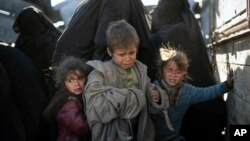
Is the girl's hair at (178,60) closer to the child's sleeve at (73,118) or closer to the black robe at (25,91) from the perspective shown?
the child's sleeve at (73,118)

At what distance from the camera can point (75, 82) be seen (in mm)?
2805

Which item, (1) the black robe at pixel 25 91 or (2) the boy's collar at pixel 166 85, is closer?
(2) the boy's collar at pixel 166 85

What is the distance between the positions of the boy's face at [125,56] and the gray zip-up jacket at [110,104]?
0.07 metres

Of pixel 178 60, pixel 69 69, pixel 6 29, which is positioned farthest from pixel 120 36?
pixel 6 29

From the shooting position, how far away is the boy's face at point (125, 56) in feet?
8.35

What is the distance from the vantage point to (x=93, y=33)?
3.34 metres

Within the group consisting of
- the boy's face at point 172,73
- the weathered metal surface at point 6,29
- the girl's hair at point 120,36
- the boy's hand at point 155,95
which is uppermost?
the weathered metal surface at point 6,29

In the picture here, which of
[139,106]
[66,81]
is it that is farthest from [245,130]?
[66,81]

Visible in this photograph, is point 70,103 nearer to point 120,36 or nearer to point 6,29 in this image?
point 120,36

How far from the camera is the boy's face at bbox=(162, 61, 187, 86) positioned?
2973mm

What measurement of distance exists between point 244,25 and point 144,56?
0.92 metres

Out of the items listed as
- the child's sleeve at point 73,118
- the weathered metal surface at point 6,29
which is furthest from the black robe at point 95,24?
the weathered metal surface at point 6,29

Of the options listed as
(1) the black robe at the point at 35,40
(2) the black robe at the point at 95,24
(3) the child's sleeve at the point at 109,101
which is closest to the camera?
(3) the child's sleeve at the point at 109,101

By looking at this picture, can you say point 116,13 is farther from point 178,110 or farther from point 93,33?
point 178,110
